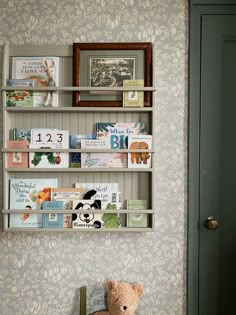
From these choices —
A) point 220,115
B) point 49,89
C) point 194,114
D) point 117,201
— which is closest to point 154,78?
point 194,114

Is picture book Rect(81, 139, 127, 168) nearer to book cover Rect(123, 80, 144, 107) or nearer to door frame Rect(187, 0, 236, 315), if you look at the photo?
book cover Rect(123, 80, 144, 107)

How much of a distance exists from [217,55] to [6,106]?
115 cm

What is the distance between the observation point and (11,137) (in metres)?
1.94

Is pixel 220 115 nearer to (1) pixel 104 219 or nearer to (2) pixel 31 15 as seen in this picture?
(1) pixel 104 219

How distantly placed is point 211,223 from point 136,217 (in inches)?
15.9

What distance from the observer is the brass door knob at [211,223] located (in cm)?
194

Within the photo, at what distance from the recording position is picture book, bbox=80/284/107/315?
6.42 ft

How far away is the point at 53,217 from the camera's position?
1906 mm

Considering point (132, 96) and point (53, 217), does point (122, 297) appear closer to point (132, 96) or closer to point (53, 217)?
point (53, 217)

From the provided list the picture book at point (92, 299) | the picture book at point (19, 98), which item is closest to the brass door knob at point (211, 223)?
the picture book at point (92, 299)

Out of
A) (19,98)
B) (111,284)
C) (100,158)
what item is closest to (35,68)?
(19,98)

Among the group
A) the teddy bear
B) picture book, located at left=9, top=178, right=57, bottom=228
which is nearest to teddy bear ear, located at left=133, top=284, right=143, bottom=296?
the teddy bear

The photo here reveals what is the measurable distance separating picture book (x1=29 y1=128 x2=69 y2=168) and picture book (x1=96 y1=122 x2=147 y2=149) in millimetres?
184

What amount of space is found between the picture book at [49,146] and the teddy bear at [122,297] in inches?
26.9
